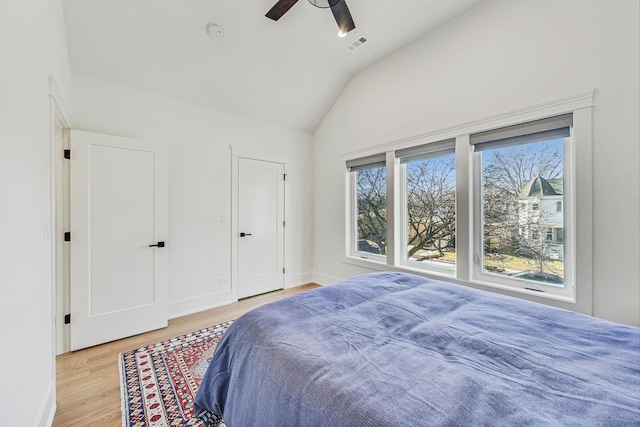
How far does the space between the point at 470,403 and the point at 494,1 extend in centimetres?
311

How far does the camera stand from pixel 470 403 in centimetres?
71

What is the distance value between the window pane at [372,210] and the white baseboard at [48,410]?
3146mm

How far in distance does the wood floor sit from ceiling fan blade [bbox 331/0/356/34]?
120 inches

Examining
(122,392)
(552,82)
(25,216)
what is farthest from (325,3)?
(122,392)

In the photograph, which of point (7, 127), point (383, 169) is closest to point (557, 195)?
point (383, 169)

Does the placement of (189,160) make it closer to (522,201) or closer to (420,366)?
(420,366)

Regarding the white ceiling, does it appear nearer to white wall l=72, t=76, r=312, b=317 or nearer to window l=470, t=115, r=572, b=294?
white wall l=72, t=76, r=312, b=317

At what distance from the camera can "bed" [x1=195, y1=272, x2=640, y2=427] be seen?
0.70m

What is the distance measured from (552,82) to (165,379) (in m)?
3.69

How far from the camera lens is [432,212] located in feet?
9.72

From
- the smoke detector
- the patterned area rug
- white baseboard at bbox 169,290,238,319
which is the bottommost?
the patterned area rug

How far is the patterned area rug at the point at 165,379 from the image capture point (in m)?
1.58

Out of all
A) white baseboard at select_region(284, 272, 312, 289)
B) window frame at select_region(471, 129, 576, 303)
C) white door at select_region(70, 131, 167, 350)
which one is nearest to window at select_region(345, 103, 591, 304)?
window frame at select_region(471, 129, 576, 303)

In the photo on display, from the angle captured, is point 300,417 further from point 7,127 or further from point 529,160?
point 529,160
